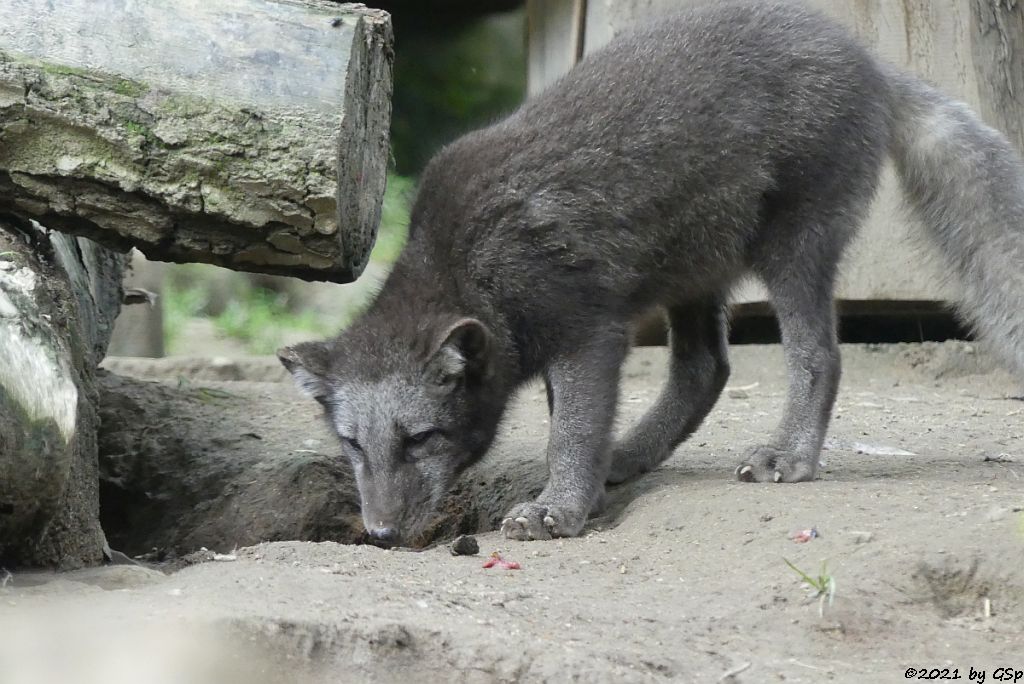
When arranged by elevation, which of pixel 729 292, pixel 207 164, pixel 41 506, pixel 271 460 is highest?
pixel 207 164

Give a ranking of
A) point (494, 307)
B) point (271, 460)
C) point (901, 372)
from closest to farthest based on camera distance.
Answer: point (494, 307)
point (271, 460)
point (901, 372)

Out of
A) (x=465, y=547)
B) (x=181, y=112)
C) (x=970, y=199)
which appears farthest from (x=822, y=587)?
(x=181, y=112)

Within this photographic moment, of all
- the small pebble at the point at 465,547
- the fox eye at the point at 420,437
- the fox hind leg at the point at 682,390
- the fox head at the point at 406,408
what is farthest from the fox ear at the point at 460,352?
the fox hind leg at the point at 682,390

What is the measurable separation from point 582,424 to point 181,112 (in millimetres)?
1993

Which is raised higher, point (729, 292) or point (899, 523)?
point (729, 292)

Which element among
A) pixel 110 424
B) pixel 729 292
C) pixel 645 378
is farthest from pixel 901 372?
pixel 110 424

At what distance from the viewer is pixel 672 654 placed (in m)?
3.44

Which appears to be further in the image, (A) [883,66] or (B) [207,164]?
(A) [883,66]

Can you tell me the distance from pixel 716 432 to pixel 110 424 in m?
3.12

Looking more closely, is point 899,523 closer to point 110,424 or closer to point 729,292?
point 729,292

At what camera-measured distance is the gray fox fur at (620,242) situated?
5.19m

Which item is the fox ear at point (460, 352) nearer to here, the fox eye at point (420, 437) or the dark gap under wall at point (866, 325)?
the fox eye at point (420, 437)

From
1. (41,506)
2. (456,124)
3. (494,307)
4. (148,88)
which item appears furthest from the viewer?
(456,124)

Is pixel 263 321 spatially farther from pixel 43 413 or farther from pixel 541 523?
pixel 43 413
